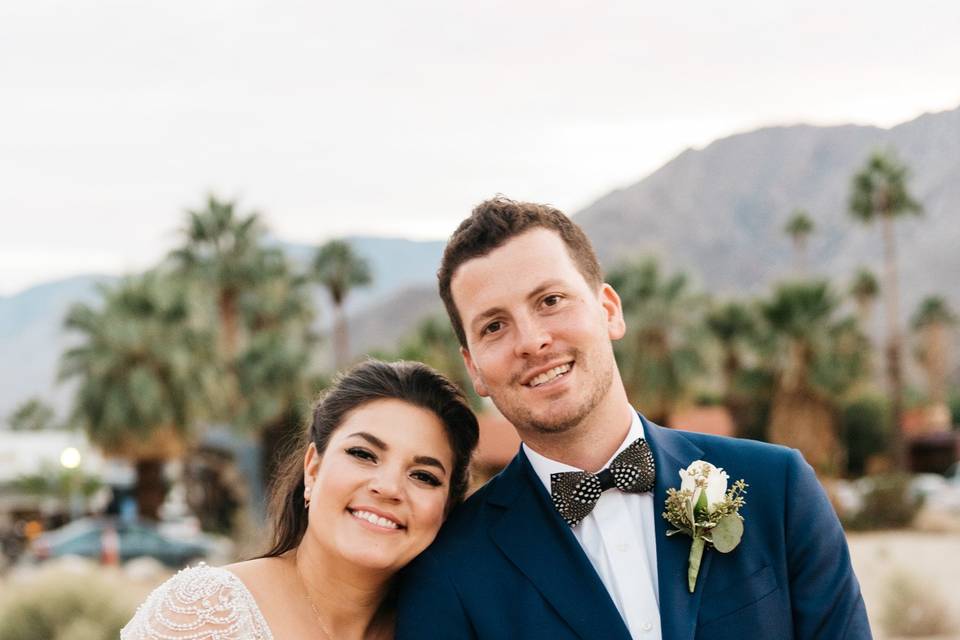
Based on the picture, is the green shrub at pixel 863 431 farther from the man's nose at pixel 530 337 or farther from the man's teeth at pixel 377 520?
the man's nose at pixel 530 337

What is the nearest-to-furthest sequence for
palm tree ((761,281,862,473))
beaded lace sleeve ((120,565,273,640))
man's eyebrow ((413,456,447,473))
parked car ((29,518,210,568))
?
man's eyebrow ((413,456,447,473))
beaded lace sleeve ((120,565,273,640))
parked car ((29,518,210,568))
palm tree ((761,281,862,473))

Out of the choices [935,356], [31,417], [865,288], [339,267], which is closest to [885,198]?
[865,288]

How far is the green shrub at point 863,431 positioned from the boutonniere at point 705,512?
167 feet

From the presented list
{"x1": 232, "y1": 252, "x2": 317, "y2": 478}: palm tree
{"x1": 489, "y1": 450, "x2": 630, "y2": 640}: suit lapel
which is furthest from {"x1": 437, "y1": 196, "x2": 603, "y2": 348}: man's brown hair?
{"x1": 232, "y1": 252, "x2": 317, "y2": 478}: palm tree

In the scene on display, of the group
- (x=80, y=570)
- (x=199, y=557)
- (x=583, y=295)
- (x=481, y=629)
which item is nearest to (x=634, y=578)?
(x=481, y=629)

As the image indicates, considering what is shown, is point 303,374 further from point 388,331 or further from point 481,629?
point 388,331

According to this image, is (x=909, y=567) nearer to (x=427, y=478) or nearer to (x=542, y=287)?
(x=427, y=478)

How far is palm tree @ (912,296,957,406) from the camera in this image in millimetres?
84438

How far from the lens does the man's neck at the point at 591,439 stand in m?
3.59

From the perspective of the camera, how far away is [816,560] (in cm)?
329

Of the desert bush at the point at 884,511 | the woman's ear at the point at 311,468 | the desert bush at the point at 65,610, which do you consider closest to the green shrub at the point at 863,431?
the desert bush at the point at 884,511

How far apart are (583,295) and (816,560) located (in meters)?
1.08

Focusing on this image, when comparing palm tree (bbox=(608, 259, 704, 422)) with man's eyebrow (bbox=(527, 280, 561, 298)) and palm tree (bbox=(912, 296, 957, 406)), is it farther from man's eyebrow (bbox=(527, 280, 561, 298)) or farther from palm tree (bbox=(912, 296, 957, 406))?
palm tree (bbox=(912, 296, 957, 406))

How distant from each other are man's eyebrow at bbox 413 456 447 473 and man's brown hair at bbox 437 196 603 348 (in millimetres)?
487
